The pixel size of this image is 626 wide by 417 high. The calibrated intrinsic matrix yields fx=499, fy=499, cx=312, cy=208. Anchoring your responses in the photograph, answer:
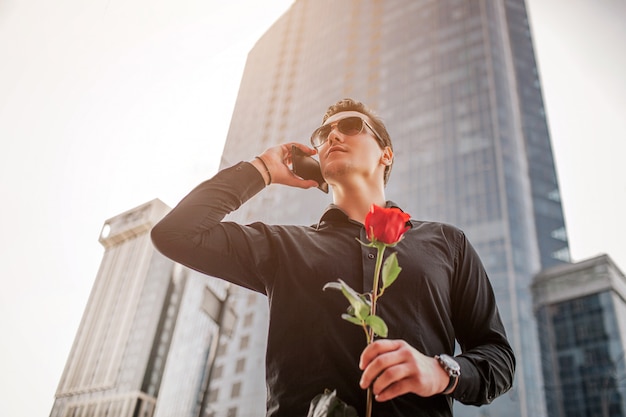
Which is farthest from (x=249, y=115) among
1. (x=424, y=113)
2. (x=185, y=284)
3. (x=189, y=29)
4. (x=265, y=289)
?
(x=265, y=289)

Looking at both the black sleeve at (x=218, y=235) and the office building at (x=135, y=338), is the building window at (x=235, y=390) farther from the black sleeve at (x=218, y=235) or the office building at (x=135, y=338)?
the black sleeve at (x=218, y=235)

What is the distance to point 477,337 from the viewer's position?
1.30 m

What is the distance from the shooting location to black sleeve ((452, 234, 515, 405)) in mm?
1093

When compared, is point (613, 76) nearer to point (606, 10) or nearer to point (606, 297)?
point (606, 10)

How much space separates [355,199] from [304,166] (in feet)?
0.68

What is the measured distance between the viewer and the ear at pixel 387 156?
5.70 feet

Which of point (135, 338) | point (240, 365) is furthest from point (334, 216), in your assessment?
point (135, 338)

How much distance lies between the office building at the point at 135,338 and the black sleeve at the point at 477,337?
169ft

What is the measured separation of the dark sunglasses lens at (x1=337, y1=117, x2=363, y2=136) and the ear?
156 mm

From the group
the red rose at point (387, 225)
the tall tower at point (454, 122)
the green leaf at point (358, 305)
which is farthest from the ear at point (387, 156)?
the tall tower at point (454, 122)

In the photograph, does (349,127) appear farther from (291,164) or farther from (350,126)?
(291,164)

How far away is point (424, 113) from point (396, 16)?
12477 mm

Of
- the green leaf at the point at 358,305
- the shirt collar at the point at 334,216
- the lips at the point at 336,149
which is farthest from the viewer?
the lips at the point at 336,149

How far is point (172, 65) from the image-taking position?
178 inches
